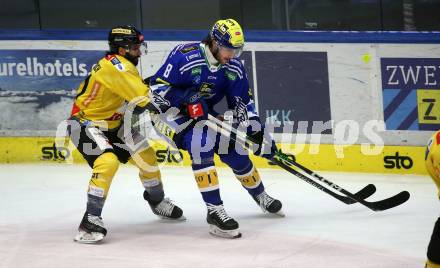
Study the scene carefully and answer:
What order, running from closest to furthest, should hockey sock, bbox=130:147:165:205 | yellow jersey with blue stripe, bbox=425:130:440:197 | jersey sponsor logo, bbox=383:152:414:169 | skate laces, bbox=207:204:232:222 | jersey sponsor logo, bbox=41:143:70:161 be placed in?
yellow jersey with blue stripe, bbox=425:130:440:197, skate laces, bbox=207:204:232:222, hockey sock, bbox=130:147:165:205, jersey sponsor logo, bbox=383:152:414:169, jersey sponsor logo, bbox=41:143:70:161

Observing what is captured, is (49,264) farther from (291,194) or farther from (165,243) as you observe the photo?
(291,194)

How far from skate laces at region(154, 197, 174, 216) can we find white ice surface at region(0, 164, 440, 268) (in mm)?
58

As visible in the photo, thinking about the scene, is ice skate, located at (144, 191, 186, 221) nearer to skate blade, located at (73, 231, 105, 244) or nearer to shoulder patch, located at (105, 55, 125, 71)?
skate blade, located at (73, 231, 105, 244)

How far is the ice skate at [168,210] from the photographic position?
5.63 metres

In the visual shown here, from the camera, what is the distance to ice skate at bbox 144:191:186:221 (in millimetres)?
5629

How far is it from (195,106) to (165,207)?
2.36ft

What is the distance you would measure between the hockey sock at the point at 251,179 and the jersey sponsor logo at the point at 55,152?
2120 millimetres

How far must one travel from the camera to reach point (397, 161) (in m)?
6.76

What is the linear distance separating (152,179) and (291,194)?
1.15 m

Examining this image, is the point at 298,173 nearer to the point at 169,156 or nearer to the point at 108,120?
the point at 108,120

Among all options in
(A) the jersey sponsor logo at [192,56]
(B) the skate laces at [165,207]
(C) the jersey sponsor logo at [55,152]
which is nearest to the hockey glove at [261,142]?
(A) the jersey sponsor logo at [192,56]

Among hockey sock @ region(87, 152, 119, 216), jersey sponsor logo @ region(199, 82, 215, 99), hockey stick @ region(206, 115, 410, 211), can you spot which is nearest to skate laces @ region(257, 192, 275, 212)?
hockey stick @ region(206, 115, 410, 211)

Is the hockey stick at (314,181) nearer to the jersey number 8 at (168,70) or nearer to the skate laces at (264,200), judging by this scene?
the skate laces at (264,200)

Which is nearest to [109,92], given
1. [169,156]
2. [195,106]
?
[195,106]
